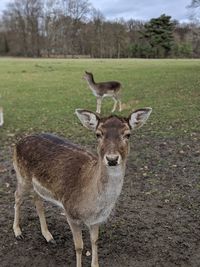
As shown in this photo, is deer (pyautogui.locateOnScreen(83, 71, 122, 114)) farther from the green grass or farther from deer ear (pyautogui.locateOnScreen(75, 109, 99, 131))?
deer ear (pyautogui.locateOnScreen(75, 109, 99, 131))

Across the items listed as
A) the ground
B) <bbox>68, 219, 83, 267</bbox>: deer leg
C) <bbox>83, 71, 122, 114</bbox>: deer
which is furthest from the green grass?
<bbox>68, 219, 83, 267</bbox>: deer leg

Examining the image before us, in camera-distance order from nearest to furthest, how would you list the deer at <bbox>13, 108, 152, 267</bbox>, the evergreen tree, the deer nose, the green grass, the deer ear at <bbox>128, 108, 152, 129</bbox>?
the deer nose, the deer at <bbox>13, 108, 152, 267</bbox>, the deer ear at <bbox>128, 108, 152, 129</bbox>, the green grass, the evergreen tree

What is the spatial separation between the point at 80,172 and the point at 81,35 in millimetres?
77999

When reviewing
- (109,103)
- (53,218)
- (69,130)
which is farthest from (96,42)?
(53,218)

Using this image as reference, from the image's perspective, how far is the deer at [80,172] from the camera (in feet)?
11.2

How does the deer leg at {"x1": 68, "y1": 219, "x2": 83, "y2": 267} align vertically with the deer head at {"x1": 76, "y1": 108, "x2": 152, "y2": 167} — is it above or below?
below

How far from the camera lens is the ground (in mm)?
4324

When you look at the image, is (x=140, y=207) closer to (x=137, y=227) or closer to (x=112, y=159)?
(x=137, y=227)

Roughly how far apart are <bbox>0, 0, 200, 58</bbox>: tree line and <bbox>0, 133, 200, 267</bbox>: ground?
68.5 m

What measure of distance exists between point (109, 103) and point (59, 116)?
13.1 ft

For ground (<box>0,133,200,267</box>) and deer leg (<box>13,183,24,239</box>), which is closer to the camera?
ground (<box>0,133,200,267</box>)

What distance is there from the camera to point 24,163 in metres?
4.57

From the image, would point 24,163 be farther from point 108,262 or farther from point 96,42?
point 96,42

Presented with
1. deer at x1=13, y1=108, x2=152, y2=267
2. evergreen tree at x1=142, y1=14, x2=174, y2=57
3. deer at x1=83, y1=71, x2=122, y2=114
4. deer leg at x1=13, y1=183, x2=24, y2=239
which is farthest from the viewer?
evergreen tree at x1=142, y1=14, x2=174, y2=57
